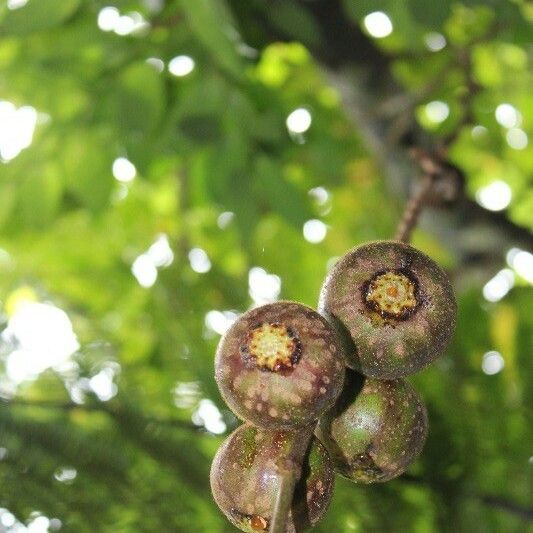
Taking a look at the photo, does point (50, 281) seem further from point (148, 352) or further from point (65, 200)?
point (148, 352)

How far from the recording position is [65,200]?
7.68ft

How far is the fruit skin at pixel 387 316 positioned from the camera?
85cm

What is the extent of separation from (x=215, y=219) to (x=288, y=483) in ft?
7.45

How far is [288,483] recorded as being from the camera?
69 centimetres

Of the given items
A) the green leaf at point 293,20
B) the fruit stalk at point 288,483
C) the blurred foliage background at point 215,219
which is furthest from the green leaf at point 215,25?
the fruit stalk at point 288,483

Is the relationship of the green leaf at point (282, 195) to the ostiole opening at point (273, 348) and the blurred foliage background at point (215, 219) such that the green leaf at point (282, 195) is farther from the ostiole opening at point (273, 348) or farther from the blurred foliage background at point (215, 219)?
the ostiole opening at point (273, 348)

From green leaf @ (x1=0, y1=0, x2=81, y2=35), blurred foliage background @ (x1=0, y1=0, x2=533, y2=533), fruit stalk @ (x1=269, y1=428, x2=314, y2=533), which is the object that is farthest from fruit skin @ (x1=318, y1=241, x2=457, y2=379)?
green leaf @ (x1=0, y1=0, x2=81, y2=35)

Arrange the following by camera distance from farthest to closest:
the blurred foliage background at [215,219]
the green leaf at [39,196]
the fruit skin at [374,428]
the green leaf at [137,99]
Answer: the green leaf at [39,196], the green leaf at [137,99], the blurred foliage background at [215,219], the fruit skin at [374,428]

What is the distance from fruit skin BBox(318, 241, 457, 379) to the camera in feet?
2.79

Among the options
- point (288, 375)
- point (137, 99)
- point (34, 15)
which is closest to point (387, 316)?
point (288, 375)

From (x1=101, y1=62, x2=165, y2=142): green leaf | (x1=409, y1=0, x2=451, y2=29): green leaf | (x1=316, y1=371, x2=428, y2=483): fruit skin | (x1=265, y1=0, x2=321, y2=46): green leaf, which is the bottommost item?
(x1=101, y1=62, x2=165, y2=142): green leaf

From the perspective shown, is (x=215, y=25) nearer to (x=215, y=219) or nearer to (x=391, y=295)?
(x=391, y=295)

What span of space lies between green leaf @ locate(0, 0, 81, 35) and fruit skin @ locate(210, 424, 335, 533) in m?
0.96

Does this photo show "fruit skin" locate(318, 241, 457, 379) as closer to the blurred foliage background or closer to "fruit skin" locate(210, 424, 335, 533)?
"fruit skin" locate(210, 424, 335, 533)
